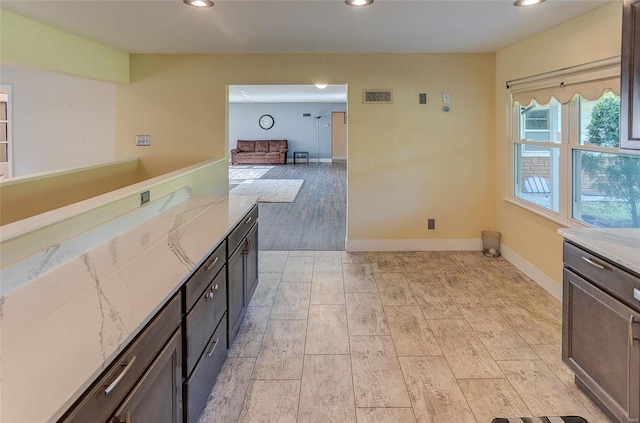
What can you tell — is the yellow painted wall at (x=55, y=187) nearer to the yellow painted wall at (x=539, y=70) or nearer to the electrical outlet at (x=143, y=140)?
the electrical outlet at (x=143, y=140)

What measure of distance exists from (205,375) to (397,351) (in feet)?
3.97

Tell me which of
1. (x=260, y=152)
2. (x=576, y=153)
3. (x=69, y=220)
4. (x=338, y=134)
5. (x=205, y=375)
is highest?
(x=338, y=134)

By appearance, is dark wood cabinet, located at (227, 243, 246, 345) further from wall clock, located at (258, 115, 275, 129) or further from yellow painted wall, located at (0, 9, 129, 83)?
wall clock, located at (258, 115, 275, 129)

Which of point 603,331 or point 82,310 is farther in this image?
point 603,331

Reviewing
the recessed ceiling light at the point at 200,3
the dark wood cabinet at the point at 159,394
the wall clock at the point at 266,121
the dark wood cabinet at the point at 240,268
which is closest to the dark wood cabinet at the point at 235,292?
the dark wood cabinet at the point at 240,268

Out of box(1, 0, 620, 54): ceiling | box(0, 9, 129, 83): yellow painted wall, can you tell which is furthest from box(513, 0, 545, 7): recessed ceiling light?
box(0, 9, 129, 83): yellow painted wall

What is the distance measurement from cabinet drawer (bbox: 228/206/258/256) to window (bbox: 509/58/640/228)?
2.42 m

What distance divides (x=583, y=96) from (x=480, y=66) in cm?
179

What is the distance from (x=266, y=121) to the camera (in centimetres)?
1673

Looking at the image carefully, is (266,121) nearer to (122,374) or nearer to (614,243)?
(614,243)

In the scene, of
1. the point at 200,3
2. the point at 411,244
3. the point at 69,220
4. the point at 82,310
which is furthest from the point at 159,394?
the point at 411,244

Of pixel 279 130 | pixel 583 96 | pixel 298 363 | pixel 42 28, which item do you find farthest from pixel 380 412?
pixel 279 130

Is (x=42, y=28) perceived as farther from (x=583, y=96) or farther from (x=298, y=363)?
(x=583, y=96)

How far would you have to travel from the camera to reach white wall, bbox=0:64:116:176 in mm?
5219
